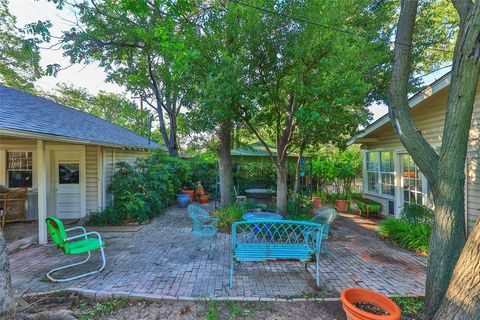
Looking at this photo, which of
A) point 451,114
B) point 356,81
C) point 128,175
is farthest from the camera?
point 128,175

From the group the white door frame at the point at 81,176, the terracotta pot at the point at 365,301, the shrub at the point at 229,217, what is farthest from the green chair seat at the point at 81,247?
the white door frame at the point at 81,176

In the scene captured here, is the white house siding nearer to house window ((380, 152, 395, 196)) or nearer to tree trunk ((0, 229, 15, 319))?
house window ((380, 152, 395, 196))

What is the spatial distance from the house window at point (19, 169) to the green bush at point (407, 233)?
1058 cm

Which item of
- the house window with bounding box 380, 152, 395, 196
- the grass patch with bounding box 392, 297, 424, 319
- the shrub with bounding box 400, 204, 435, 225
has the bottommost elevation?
the grass patch with bounding box 392, 297, 424, 319

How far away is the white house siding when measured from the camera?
16.8ft

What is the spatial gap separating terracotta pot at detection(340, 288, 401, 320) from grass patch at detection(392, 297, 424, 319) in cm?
51

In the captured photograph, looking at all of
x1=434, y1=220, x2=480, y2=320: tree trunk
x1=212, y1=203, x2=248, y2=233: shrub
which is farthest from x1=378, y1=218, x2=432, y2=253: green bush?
x1=212, y1=203, x2=248, y2=233: shrub

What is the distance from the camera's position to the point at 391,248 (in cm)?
547

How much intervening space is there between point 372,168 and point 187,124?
7701 mm

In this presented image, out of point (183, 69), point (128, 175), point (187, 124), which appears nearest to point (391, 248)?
point (187, 124)

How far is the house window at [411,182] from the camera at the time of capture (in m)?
6.96

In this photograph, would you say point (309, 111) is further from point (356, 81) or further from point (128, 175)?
point (128, 175)

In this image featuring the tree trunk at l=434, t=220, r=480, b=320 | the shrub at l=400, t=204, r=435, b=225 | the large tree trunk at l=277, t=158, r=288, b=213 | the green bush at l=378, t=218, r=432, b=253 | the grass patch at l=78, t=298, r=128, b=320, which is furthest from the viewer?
the large tree trunk at l=277, t=158, r=288, b=213

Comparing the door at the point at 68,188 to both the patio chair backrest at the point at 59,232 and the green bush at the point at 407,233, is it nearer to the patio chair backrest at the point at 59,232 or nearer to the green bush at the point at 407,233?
the patio chair backrest at the point at 59,232
